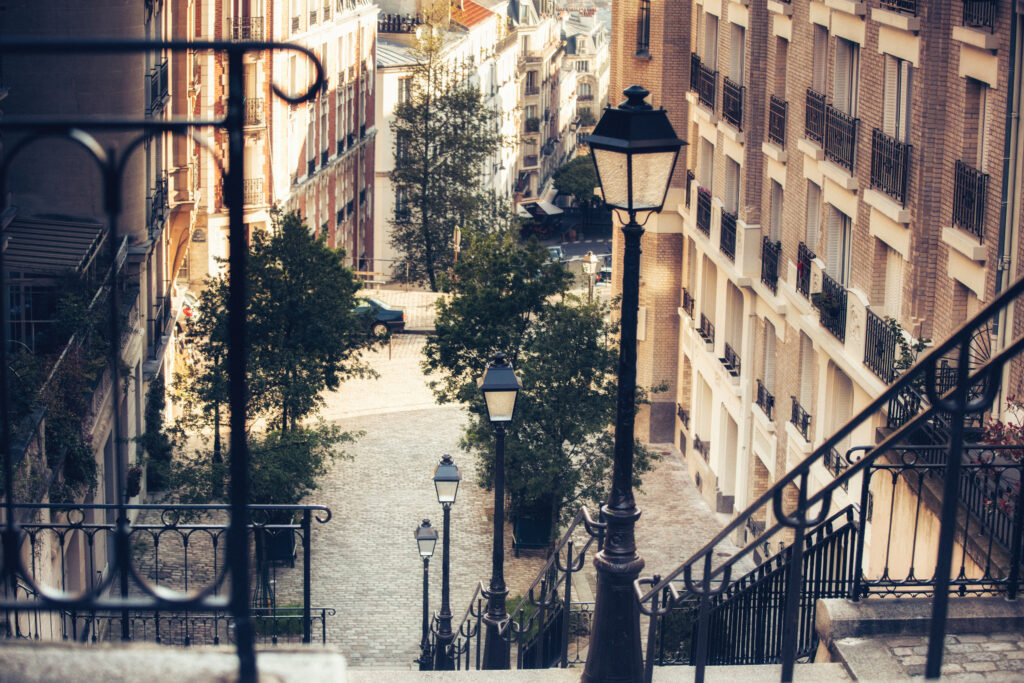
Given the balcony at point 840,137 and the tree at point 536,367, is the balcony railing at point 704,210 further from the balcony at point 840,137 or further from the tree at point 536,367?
the balcony at point 840,137

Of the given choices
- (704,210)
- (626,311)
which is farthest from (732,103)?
(626,311)

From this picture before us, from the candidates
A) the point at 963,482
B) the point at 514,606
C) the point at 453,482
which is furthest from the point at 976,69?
the point at 514,606

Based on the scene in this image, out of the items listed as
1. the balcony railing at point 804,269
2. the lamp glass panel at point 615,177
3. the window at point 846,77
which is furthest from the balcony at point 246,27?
the lamp glass panel at point 615,177

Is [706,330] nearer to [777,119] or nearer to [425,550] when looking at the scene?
[777,119]

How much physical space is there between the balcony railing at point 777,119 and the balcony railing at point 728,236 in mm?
2360

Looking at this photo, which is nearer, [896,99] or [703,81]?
[896,99]

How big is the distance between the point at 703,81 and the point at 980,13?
14.1 m

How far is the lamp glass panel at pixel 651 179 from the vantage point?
8812mm

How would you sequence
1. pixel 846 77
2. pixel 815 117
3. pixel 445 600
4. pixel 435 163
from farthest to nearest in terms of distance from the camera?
pixel 435 163 → pixel 815 117 → pixel 846 77 → pixel 445 600

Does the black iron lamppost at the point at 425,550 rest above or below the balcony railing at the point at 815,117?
below

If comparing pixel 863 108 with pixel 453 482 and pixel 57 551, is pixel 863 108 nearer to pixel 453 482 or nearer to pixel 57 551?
pixel 453 482

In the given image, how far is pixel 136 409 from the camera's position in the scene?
2583 centimetres

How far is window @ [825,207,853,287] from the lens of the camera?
23109mm

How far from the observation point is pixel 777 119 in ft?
86.5
